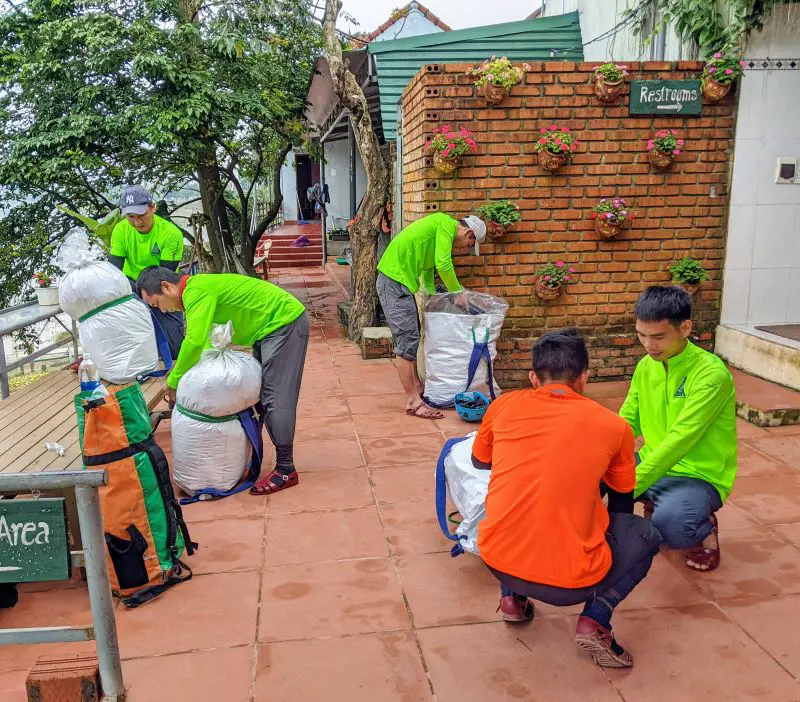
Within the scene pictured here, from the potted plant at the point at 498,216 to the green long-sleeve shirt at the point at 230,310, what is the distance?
2.11 meters

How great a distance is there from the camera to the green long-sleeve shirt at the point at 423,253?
213 inches

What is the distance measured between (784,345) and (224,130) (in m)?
7.07

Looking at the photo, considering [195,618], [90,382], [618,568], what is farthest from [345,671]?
[90,382]

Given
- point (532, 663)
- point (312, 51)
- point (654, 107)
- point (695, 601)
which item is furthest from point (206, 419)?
point (312, 51)

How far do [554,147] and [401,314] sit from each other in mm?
1782

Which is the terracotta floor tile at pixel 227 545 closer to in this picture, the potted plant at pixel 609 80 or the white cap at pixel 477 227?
the white cap at pixel 477 227

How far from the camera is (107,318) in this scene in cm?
459

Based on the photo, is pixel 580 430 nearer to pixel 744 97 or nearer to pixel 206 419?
pixel 206 419

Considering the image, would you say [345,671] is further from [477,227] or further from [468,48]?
[468,48]

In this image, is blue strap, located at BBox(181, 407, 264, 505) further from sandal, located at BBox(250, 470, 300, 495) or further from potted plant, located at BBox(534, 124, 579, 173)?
potted plant, located at BBox(534, 124, 579, 173)

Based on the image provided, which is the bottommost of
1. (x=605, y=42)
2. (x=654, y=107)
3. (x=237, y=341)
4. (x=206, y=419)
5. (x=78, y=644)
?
(x=78, y=644)

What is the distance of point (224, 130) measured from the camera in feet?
31.0

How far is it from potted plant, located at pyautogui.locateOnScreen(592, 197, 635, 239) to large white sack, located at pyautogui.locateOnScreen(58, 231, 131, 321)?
144 inches

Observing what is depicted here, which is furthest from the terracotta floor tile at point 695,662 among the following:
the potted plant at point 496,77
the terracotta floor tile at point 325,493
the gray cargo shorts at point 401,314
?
the potted plant at point 496,77
